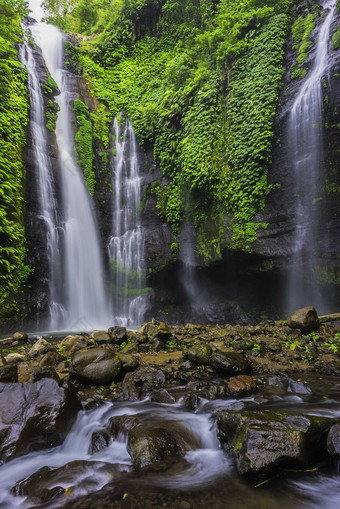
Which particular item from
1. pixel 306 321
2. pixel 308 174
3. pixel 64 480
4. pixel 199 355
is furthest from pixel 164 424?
pixel 308 174

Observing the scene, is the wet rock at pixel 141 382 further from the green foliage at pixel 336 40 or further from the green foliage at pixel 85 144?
the green foliage at pixel 85 144

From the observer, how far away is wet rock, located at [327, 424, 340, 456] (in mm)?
2359

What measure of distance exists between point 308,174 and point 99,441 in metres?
9.48

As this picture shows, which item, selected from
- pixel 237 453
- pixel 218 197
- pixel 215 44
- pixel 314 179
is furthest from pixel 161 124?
pixel 237 453

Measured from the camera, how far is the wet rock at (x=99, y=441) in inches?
117

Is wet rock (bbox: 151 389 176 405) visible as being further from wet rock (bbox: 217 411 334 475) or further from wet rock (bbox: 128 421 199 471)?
wet rock (bbox: 217 411 334 475)

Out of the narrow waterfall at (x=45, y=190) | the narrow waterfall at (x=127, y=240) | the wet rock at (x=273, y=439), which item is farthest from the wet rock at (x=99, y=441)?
the narrow waterfall at (x=127, y=240)

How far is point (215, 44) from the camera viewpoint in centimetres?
1241

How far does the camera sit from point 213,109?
11.4 metres

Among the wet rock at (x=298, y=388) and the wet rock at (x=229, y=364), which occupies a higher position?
the wet rock at (x=229, y=364)

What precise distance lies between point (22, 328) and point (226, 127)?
11.6 metres

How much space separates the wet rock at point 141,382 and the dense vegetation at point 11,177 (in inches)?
294

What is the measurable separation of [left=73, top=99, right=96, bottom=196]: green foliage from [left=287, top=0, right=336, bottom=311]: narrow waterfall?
10504 millimetres

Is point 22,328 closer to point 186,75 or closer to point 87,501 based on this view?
point 87,501
